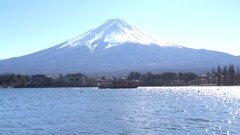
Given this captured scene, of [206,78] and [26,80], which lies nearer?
[26,80]

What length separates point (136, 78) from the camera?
18238cm

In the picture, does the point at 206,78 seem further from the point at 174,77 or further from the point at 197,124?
the point at 197,124

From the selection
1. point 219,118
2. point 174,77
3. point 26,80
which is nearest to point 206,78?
point 174,77

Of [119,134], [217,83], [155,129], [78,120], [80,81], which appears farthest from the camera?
[80,81]

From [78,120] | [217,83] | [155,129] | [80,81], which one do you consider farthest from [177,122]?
[80,81]

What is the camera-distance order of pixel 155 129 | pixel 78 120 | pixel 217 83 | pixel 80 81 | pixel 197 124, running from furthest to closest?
1. pixel 80 81
2. pixel 217 83
3. pixel 78 120
4. pixel 197 124
5. pixel 155 129

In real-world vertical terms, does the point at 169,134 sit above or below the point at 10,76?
below

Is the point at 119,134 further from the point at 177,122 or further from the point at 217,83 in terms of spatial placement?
the point at 217,83

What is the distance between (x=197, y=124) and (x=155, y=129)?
12.4 feet

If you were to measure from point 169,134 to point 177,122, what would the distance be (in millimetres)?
5829

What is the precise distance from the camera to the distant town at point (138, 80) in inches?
6083

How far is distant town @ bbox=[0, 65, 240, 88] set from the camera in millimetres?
Answer: 154500

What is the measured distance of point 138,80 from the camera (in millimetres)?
176000

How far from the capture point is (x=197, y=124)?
96.8 ft
